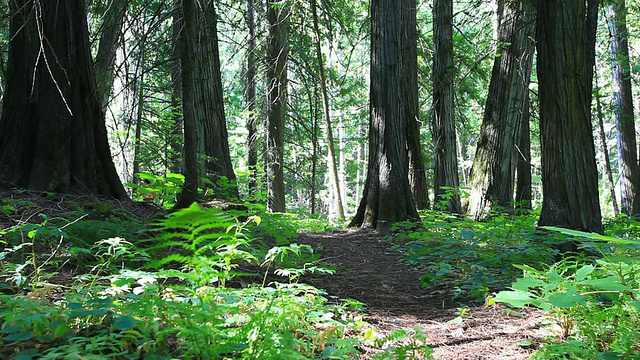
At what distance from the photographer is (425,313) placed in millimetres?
3488

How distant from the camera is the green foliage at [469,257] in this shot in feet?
13.0

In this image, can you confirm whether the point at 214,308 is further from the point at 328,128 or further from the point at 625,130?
the point at 625,130

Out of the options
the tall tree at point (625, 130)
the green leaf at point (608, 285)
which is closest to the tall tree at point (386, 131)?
the green leaf at point (608, 285)

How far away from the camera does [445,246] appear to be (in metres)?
5.47

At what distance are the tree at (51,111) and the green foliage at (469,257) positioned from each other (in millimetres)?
3825

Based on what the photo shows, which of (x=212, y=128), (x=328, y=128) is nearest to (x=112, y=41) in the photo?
(x=212, y=128)

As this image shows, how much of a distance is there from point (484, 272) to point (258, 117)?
9.52m

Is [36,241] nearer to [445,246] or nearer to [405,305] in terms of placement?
[405,305]

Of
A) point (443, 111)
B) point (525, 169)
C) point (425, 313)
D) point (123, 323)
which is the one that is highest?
point (443, 111)

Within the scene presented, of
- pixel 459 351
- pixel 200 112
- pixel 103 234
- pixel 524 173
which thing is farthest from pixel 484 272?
pixel 524 173

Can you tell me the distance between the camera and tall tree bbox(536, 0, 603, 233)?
4.56 meters

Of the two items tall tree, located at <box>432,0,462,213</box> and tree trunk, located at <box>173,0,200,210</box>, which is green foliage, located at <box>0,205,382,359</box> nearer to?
tree trunk, located at <box>173,0,200,210</box>

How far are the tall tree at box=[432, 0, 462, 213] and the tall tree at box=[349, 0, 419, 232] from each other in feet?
8.35

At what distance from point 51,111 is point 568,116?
5.43 m
